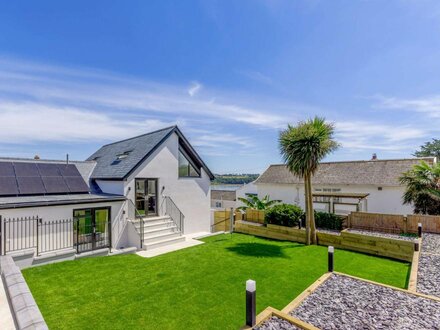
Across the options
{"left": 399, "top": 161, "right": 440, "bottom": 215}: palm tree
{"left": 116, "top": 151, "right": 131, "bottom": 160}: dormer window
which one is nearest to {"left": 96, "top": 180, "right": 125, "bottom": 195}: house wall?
{"left": 116, "top": 151, "right": 131, "bottom": 160}: dormer window

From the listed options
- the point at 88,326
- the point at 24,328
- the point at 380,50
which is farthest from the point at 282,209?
the point at 24,328

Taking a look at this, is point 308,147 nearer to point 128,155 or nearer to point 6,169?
point 128,155

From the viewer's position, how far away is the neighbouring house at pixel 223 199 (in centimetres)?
3550

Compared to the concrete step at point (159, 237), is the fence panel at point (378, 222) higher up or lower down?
higher up

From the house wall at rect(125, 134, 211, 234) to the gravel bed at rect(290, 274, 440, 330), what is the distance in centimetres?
1013

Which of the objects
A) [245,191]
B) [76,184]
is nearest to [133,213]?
[76,184]

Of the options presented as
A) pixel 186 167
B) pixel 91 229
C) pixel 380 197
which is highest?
pixel 186 167

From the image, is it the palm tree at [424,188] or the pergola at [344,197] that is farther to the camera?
the pergola at [344,197]

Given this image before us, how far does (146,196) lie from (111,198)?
2.38 meters

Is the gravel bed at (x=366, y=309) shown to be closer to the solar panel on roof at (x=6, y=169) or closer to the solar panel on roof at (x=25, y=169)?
the solar panel on roof at (x=25, y=169)

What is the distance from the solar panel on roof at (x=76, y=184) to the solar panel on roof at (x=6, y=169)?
2286mm

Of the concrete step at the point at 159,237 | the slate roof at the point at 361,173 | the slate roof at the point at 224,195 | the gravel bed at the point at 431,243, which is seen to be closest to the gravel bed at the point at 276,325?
the concrete step at the point at 159,237

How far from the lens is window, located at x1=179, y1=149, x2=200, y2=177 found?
51.3ft

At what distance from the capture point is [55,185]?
1189 centimetres
